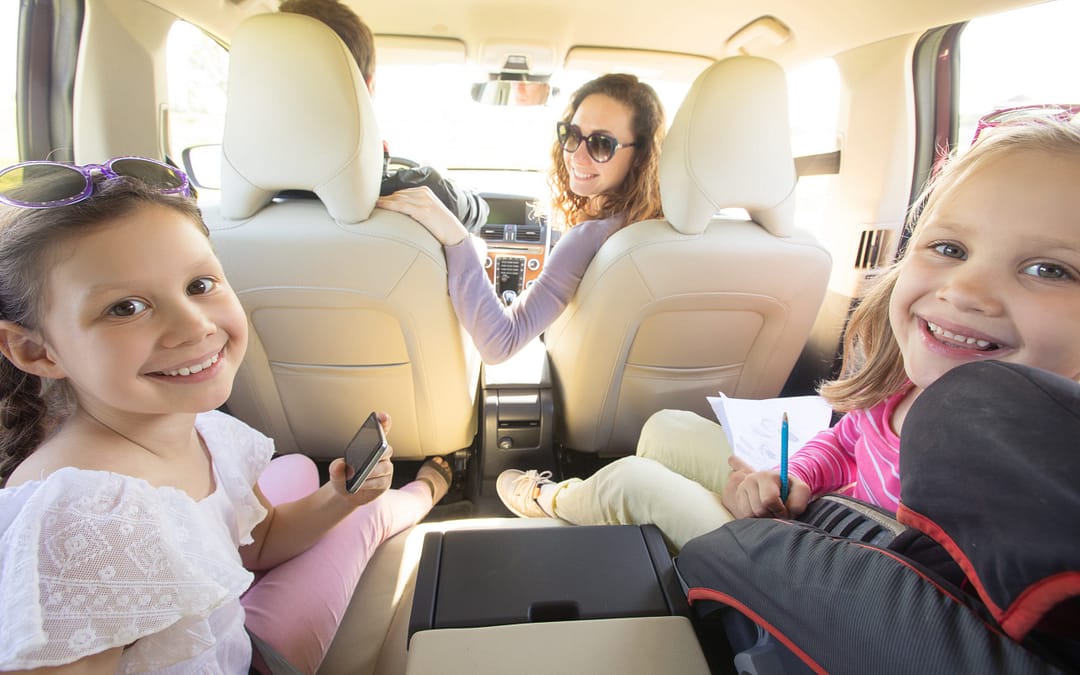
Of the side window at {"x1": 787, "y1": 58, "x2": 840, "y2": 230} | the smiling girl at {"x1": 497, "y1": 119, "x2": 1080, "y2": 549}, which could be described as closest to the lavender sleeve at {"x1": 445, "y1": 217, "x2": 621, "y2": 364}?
the smiling girl at {"x1": 497, "y1": 119, "x2": 1080, "y2": 549}

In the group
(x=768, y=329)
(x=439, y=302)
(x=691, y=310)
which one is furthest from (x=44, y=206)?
(x=768, y=329)

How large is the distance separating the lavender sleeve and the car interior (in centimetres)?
7

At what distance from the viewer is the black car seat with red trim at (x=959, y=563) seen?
35cm

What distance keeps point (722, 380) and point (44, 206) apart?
6.18 ft

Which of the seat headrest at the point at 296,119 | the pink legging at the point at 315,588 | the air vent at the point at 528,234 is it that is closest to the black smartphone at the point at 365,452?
the pink legging at the point at 315,588

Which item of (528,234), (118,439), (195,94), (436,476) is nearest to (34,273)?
(118,439)

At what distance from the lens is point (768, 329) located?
1755 mm

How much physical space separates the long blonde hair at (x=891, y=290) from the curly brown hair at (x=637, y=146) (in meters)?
0.86

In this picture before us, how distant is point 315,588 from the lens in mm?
1046

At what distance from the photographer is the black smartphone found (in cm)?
105

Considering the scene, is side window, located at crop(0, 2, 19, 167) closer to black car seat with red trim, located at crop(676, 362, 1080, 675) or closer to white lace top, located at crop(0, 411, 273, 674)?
white lace top, located at crop(0, 411, 273, 674)

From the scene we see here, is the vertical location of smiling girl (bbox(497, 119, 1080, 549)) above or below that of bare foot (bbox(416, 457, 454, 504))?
above

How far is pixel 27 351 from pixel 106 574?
0.36 m

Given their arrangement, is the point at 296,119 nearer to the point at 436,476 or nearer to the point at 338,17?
the point at 338,17
